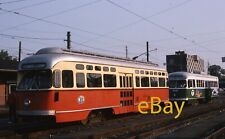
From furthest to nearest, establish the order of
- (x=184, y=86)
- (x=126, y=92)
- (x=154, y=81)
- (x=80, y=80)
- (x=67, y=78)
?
(x=184, y=86) → (x=154, y=81) → (x=126, y=92) → (x=80, y=80) → (x=67, y=78)

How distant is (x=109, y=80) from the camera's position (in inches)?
781

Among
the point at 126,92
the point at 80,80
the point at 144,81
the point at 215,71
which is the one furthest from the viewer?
the point at 215,71

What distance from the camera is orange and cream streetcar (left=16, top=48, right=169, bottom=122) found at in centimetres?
1603

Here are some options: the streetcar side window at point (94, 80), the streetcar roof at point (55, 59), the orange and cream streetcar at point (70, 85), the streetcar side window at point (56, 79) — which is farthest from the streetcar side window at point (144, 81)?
the streetcar side window at point (56, 79)

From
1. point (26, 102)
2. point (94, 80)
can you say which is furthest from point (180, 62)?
point (26, 102)

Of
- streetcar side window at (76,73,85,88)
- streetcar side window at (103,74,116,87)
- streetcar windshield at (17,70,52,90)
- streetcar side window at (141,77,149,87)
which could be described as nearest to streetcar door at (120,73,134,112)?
streetcar side window at (103,74,116,87)

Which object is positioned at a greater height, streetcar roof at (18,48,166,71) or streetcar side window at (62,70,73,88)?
streetcar roof at (18,48,166,71)

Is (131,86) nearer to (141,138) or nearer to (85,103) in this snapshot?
(85,103)

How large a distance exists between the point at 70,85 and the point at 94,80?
1926 millimetres

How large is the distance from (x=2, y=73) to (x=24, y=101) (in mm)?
21123

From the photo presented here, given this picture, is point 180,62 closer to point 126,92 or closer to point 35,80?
point 126,92

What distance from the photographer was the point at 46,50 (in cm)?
1806

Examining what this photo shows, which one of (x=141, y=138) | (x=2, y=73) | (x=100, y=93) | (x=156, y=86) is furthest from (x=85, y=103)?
(x=2, y=73)

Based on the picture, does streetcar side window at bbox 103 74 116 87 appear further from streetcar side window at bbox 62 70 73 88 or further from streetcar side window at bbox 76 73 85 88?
streetcar side window at bbox 62 70 73 88
